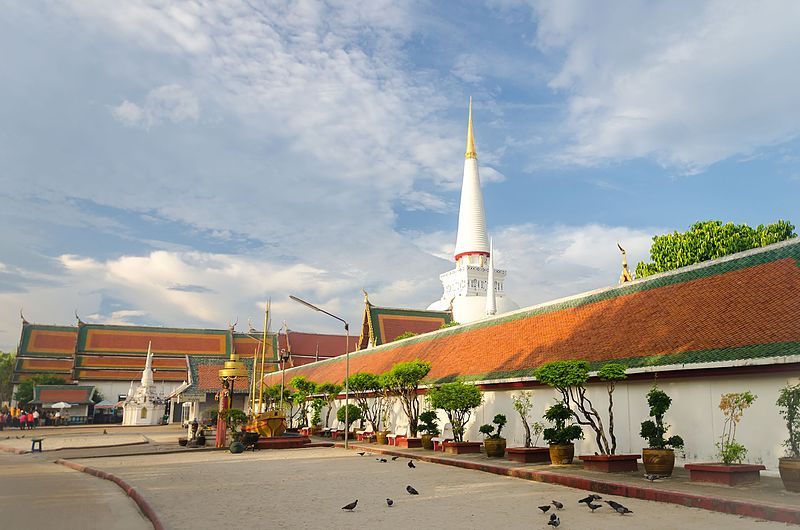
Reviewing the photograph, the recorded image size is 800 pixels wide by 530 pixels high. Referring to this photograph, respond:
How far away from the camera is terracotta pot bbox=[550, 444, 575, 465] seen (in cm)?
1535

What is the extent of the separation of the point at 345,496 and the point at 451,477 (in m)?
3.88

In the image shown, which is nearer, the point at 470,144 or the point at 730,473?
the point at 730,473

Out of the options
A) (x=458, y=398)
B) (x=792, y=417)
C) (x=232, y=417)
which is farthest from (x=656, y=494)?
(x=232, y=417)

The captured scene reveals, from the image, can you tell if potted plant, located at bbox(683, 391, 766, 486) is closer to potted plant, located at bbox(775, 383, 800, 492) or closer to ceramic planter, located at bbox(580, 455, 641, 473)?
potted plant, located at bbox(775, 383, 800, 492)

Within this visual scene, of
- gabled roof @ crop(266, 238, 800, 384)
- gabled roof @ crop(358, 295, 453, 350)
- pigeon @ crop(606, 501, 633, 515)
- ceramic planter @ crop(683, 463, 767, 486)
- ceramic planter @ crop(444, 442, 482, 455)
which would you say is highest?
gabled roof @ crop(358, 295, 453, 350)

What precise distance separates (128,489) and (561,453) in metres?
9.77

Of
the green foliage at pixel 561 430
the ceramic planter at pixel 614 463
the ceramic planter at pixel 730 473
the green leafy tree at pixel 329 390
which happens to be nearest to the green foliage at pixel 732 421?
the ceramic planter at pixel 730 473

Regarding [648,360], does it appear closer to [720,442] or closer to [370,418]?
[720,442]

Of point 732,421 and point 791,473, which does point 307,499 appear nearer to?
point 791,473

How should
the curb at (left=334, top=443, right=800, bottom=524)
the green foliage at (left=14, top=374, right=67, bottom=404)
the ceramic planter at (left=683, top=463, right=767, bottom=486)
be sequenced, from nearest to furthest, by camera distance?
1. the curb at (left=334, top=443, right=800, bottom=524)
2. the ceramic planter at (left=683, top=463, right=767, bottom=486)
3. the green foliage at (left=14, top=374, right=67, bottom=404)

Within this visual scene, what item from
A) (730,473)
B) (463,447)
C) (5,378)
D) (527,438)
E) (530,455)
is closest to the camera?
(730,473)

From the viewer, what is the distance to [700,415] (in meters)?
13.8

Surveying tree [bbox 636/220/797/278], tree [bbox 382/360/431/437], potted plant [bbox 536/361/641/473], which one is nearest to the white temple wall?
potted plant [bbox 536/361/641/473]

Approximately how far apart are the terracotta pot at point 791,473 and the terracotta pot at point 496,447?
8856mm
